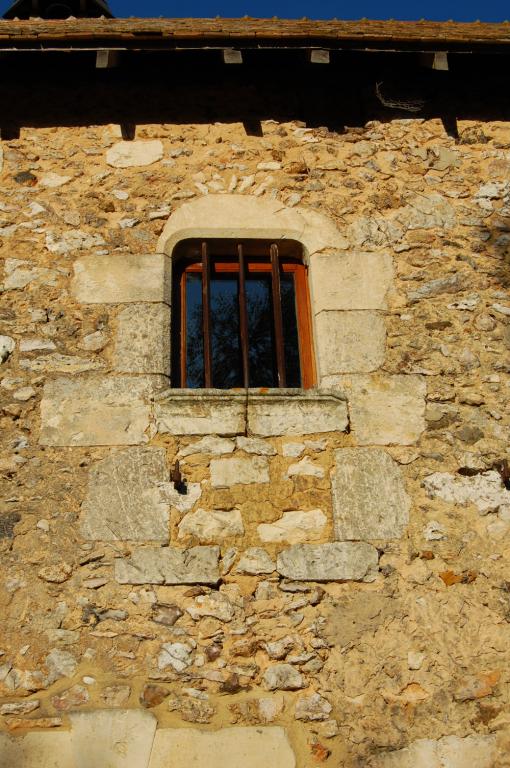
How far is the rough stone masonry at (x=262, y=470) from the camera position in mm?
3377

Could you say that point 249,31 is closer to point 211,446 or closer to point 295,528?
point 211,446

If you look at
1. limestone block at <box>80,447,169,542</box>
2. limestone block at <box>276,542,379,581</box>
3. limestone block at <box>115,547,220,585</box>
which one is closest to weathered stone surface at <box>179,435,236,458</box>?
limestone block at <box>80,447,169,542</box>

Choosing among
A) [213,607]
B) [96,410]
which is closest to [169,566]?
[213,607]

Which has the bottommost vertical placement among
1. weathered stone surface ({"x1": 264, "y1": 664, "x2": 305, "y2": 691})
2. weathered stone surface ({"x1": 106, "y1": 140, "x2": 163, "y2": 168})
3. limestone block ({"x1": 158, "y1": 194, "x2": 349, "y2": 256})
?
weathered stone surface ({"x1": 264, "y1": 664, "x2": 305, "y2": 691})

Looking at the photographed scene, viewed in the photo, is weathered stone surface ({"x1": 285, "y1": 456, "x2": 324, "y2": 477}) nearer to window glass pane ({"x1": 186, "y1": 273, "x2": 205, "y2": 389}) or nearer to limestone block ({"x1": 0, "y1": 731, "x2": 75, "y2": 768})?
window glass pane ({"x1": 186, "y1": 273, "x2": 205, "y2": 389})

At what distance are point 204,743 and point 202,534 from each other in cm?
94

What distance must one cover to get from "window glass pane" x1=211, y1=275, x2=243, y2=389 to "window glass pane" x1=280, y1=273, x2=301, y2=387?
0.94ft

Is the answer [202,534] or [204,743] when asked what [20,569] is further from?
[204,743]

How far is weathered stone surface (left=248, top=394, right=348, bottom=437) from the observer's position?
390cm

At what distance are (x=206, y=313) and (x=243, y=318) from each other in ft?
0.72

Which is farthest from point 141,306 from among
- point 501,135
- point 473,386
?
point 501,135

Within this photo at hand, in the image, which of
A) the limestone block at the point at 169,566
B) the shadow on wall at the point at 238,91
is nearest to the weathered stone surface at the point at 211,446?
the limestone block at the point at 169,566

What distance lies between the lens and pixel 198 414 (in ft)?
12.8

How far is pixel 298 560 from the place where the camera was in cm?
364
